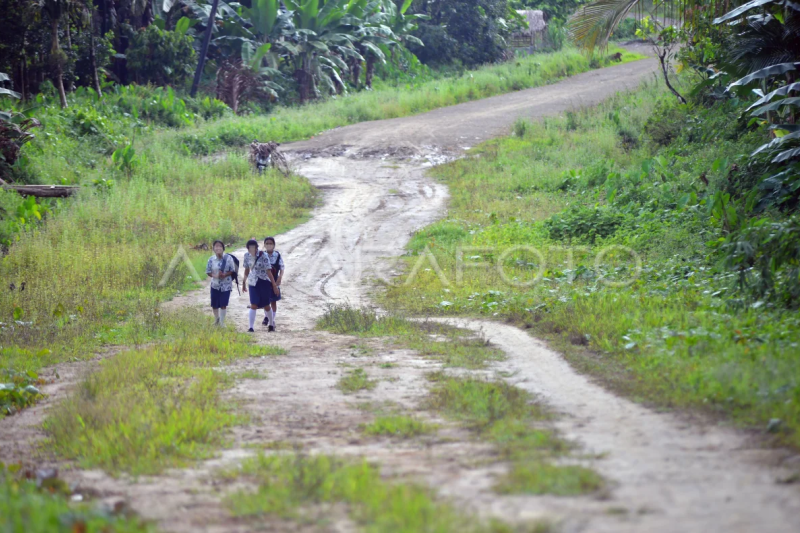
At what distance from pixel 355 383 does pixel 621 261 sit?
695 cm

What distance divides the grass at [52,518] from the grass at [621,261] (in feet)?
13.5

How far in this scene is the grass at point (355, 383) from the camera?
7.54m

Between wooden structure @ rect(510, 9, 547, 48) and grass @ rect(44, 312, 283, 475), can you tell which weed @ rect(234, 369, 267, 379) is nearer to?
grass @ rect(44, 312, 283, 475)

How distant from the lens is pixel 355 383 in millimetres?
7664

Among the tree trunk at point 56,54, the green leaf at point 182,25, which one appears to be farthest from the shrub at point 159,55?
the tree trunk at point 56,54

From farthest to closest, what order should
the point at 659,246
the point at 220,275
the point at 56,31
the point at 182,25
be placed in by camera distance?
the point at 182,25
the point at 56,31
the point at 659,246
the point at 220,275

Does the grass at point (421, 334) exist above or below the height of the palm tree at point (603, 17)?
below

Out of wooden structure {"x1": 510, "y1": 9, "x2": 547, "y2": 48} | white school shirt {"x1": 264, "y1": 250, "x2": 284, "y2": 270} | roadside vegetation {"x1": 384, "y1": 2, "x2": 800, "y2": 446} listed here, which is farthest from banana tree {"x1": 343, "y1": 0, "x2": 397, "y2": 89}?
white school shirt {"x1": 264, "y1": 250, "x2": 284, "y2": 270}

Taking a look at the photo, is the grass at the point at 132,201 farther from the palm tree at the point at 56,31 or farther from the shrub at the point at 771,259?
the shrub at the point at 771,259

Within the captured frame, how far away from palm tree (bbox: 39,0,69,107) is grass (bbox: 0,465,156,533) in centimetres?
2193

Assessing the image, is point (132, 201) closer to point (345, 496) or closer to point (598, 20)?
point (598, 20)

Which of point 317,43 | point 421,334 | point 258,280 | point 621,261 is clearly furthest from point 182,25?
point 421,334

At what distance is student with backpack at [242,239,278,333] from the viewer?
10922 millimetres

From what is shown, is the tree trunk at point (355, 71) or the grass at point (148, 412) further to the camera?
the tree trunk at point (355, 71)
